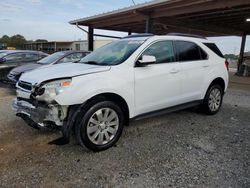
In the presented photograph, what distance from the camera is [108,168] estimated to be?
2.92 m

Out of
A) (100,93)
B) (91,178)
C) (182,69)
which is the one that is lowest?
(91,178)

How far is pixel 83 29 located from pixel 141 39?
1235cm

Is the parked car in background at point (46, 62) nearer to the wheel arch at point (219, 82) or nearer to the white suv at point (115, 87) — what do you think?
the white suv at point (115, 87)

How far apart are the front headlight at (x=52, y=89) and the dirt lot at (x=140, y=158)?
86cm

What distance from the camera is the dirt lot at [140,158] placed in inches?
104

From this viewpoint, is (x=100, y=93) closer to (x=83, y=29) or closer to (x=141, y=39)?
(x=141, y=39)

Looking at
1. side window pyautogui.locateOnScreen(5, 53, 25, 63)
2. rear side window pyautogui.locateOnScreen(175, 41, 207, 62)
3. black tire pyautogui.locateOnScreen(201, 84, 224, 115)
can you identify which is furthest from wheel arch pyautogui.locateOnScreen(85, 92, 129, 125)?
side window pyautogui.locateOnScreen(5, 53, 25, 63)

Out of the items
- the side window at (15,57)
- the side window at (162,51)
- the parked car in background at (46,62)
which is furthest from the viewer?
the side window at (15,57)

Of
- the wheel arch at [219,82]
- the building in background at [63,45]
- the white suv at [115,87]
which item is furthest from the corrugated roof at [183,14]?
the building in background at [63,45]

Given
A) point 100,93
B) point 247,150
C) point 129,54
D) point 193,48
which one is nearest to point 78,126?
point 100,93

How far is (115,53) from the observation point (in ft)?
13.3

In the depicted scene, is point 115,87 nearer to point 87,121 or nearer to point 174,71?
point 87,121

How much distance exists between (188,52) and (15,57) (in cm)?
738

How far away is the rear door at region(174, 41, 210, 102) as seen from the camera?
4.39m
